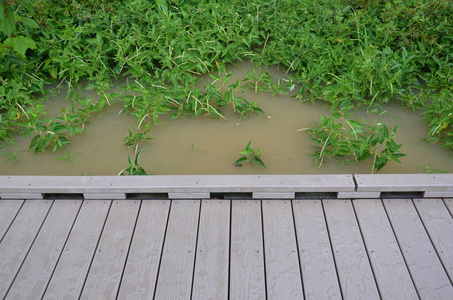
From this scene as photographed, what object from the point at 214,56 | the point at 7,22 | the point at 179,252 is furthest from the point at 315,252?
the point at 7,22

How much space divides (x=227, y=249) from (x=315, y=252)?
0.39m

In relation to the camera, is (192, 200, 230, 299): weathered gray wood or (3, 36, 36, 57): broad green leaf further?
(3, 36, 36, 57): broad green leaf

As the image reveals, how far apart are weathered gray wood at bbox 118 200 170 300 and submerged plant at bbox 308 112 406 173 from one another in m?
1.08

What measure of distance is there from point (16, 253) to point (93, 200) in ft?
1.42

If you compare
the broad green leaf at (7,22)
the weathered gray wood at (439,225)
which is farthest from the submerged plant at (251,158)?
the broad green leaf at (7,22)

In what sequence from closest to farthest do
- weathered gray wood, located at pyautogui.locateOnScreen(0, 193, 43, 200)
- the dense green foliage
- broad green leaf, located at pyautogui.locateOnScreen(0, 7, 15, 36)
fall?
1. weathered gray wood, located at pyautogui.locateOnScreen(0, 193, 43, 200)
2. broad green leaf, located at pyautogui.locateOnScreen(0, 7, 15, 36)
3. the dense green foliage

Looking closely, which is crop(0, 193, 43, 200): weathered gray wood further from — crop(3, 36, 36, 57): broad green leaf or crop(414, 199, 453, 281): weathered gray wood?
crop(414, 199, 453, 281): weathered gray wood

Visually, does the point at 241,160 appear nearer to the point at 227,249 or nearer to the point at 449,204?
the point at 227,249

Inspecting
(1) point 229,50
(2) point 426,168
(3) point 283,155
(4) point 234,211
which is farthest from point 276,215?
(1) point 229,50

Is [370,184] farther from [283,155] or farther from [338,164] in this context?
[283,155]

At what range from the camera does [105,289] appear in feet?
6.22

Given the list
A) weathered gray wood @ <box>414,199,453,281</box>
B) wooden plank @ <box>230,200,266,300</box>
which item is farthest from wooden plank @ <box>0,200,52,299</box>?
weathered gray wood @ <box>414,199,453,281</box>

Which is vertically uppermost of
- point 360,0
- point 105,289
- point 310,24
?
point 360,0

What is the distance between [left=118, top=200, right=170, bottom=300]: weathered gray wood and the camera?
74.5 inches
